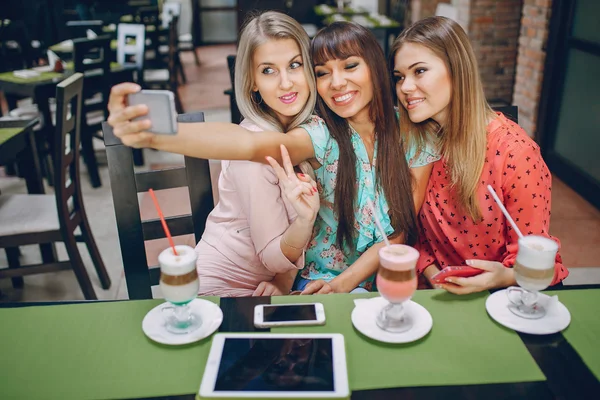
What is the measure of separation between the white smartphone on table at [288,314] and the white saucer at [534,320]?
39 centimetres

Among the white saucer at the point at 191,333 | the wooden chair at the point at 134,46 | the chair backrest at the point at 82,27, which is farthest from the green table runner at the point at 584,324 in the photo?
the chair backrest at the point at 82,27

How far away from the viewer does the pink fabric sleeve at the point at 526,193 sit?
150cm

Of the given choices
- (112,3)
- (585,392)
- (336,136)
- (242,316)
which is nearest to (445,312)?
(585,392)

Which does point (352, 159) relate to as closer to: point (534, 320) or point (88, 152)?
point (534, 320)

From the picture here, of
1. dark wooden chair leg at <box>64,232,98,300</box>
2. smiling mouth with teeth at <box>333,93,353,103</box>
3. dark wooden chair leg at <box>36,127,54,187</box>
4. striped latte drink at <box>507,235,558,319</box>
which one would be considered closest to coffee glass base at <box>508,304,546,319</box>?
striped latte drink at <box>507,235,558,319</box>

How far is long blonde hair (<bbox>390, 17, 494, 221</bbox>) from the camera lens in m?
1.54

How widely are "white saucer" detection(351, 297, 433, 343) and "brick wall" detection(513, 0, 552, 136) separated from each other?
348cm

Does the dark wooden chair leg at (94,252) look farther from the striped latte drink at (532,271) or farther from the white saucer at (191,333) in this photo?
the striped latte drink at (532,271)

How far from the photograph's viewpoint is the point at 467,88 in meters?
1.55

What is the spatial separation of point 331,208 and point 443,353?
2.27 feet

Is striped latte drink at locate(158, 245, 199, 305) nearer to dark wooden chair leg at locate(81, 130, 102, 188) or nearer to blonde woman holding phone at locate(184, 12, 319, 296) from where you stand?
blonde woman holding phone at locate(184, 12, 319, 296)

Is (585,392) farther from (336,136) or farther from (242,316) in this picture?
(336,136)

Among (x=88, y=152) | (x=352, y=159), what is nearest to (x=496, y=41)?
(x=88, y=152)

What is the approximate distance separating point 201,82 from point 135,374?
23.3 ft
